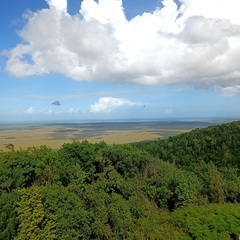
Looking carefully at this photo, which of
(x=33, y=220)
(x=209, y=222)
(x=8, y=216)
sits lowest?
(x=209, y=222)

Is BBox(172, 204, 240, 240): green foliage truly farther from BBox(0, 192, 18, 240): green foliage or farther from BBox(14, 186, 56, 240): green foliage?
BBox(0, 192, 18, 240): green foliage

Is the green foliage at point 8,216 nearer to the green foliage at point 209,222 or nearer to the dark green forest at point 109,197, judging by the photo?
the dark green forest at point 109,197

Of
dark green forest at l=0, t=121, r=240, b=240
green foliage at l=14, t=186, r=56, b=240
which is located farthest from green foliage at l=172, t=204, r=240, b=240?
green foliage at l=14, t=186, r=56, b=240

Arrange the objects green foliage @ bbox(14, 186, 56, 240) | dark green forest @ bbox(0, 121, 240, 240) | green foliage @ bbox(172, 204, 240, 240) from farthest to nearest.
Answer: green foliage @ bbox(172, 204, 240, 240) < dark green forest @ bbox(0, 121, 240, 240) < green foliage @ bbox(14, 186, 56, 240)

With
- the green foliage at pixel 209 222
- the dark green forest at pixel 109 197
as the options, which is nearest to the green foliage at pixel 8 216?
the dark green forest at pixel 109 197

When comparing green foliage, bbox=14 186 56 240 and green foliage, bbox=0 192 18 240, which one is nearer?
green foliage, bbox=14 186 56 240

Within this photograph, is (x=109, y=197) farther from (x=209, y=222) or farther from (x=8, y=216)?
(x=209, y=222)

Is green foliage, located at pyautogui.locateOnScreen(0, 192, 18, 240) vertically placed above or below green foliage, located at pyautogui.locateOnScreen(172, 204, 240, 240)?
above

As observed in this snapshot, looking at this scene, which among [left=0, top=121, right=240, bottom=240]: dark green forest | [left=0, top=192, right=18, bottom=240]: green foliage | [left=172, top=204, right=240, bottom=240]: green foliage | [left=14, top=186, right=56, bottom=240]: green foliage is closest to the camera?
[left=14, top=186, right=56, bottom=240]: green foliage

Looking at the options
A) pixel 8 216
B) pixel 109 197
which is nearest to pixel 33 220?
pixel 8 216
